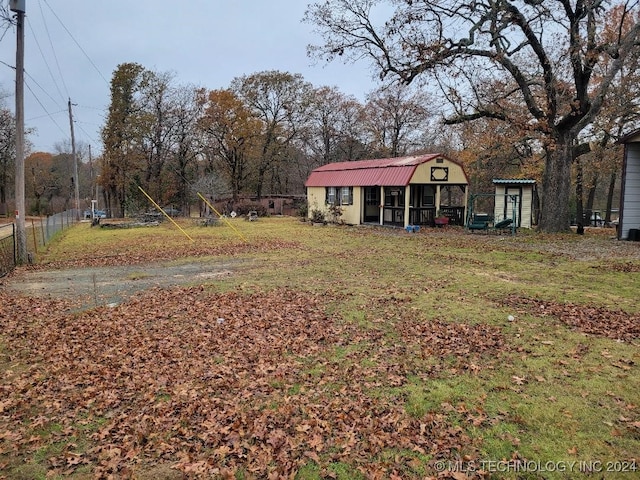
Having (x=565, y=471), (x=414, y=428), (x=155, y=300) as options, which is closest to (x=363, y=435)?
(x=414, y=428)

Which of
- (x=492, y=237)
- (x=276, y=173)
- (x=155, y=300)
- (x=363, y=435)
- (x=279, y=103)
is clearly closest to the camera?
(x=363, y=435)

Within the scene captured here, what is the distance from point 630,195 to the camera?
1536cm

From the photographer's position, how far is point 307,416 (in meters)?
3.83

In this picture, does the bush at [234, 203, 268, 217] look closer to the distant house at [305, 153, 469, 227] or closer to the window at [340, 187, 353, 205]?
the distant house at [305, 153, 469, 227]

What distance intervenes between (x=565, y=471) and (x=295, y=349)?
10.5ft

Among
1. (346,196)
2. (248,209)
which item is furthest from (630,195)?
(248,209)

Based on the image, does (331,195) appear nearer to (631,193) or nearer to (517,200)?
(517,200)

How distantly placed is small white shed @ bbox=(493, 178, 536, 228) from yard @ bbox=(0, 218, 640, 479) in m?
11.4

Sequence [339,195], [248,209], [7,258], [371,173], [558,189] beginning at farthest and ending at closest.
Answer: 1. [248,209]
2. [339,195]
3. [371,173]
4. [558,189]
5. [7,258]

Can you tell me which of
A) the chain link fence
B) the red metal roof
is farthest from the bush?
the chain link fence

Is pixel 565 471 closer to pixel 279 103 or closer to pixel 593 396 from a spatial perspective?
pixel 593 396

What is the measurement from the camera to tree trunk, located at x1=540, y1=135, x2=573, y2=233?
16.7 meters

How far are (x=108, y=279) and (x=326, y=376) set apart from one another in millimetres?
7661

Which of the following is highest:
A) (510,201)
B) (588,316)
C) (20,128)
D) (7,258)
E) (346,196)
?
(20,128)
